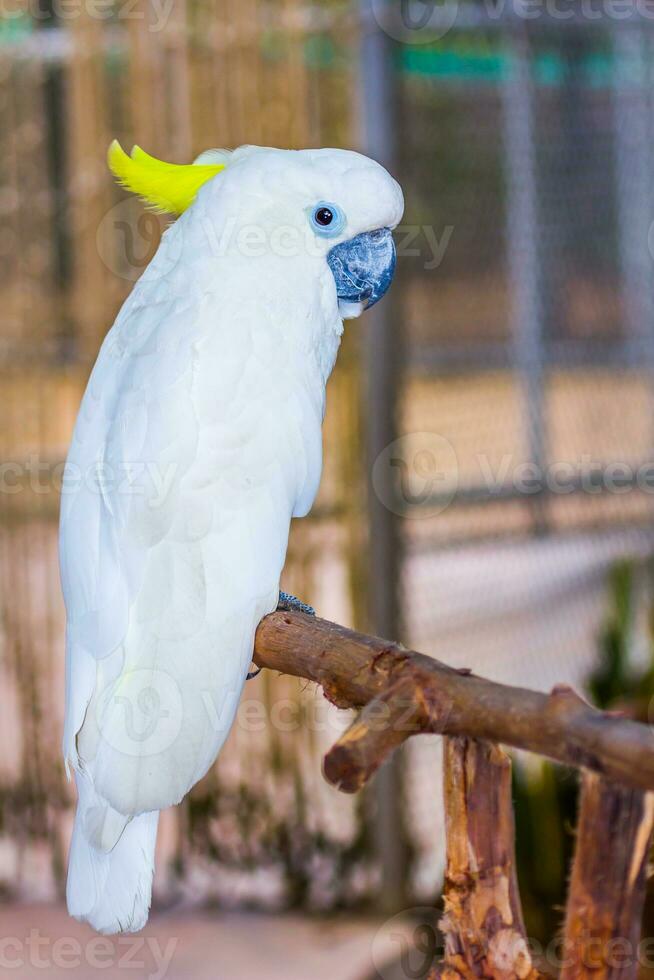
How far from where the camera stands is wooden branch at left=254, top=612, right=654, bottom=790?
0.69 meters

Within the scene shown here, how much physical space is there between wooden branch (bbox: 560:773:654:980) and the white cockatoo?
1.75 ft

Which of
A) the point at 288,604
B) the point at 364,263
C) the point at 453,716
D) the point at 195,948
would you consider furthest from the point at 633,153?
the point at 453,716

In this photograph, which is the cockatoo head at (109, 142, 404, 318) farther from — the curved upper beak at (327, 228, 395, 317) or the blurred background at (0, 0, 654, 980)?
the blurred background at (0, 0, 654, 980)

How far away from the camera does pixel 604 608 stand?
2666 mm

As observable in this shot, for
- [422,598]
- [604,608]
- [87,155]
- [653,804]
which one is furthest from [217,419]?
[604,608]

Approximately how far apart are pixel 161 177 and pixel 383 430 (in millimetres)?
1032

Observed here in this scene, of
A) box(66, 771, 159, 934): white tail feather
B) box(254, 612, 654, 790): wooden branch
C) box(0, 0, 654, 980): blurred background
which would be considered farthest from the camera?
box(0, 0, 654, 980): blurred background

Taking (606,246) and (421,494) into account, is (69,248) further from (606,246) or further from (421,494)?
(606,246)

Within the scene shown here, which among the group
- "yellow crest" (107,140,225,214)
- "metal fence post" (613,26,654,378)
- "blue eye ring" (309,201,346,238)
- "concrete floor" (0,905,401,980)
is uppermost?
"metal fence post" (613,26,654,378)

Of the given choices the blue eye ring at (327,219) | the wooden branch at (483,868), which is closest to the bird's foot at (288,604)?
the blue eye ring at (327,219)

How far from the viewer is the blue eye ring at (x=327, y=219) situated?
4.21ft

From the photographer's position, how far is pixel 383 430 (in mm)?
2305

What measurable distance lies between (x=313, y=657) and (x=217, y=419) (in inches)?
13.2

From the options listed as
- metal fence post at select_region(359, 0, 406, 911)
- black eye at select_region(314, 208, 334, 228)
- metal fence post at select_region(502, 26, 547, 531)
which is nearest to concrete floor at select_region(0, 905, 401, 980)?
metal fence post at select_region(359, 0, 406, 911)
